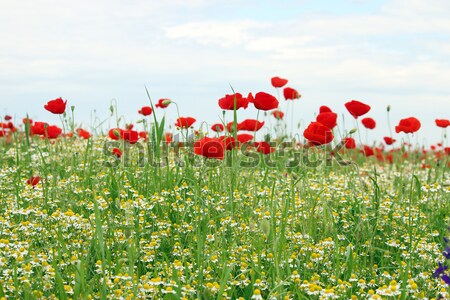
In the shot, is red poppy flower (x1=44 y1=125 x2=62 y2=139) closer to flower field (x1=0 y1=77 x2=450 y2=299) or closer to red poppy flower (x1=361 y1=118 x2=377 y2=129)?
flower field (x1=0 y1=77 x2=450 y2=299)

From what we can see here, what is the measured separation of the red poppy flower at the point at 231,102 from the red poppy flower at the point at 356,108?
1108 mm

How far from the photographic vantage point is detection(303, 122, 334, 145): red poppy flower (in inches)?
172

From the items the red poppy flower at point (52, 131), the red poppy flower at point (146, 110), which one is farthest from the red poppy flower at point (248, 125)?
the red poppy flower at point (52, 131)

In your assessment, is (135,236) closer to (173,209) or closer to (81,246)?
(81,246)

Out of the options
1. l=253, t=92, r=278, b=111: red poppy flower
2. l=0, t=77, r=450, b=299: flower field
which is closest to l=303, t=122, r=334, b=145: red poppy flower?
l=0, t=77, r=450, b=299: flower field

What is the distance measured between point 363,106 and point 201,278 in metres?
2.67

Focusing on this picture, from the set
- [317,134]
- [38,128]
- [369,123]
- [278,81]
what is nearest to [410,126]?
[369,123]

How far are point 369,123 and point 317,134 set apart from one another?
2.83 meters

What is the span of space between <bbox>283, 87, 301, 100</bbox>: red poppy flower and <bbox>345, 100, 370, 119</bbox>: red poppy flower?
187 centimetres

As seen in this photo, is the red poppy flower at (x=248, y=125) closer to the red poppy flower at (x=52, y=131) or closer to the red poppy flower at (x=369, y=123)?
the red poppy flower at (x=369, y=123)

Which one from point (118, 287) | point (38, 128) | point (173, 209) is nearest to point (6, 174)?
point (38, 128)

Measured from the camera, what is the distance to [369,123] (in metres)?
7.04

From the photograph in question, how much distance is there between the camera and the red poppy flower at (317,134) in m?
4.38

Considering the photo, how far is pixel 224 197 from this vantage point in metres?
4.99
